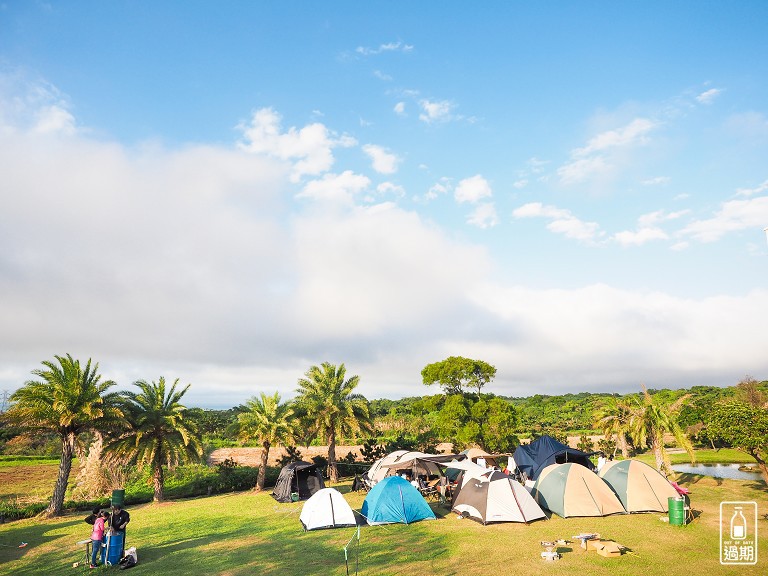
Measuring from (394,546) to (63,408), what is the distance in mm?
18949

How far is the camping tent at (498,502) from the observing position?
672 inches

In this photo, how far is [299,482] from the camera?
2559 cm

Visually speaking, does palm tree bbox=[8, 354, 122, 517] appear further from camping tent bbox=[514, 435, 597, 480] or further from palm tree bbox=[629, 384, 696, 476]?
palm tree bbox=[629, 384, 696, 476]

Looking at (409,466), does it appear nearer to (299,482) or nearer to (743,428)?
(299,482)

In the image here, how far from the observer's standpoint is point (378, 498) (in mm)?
18219

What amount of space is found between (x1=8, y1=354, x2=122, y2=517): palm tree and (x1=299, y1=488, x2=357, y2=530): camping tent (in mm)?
13316

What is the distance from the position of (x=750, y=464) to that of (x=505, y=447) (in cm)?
1787

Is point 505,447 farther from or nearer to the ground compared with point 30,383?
nearer to the ground

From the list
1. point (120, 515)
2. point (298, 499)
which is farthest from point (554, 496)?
point (120, 515)

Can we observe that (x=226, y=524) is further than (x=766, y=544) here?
Yes

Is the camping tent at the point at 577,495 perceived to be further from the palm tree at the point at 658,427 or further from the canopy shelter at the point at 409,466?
the palm tree at the point at 658,427

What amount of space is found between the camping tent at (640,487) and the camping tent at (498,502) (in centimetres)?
389

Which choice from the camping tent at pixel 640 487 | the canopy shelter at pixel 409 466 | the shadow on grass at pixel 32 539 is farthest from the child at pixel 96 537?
the camping tent at pixel 640 487

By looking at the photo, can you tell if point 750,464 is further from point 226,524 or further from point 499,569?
point 226,524
